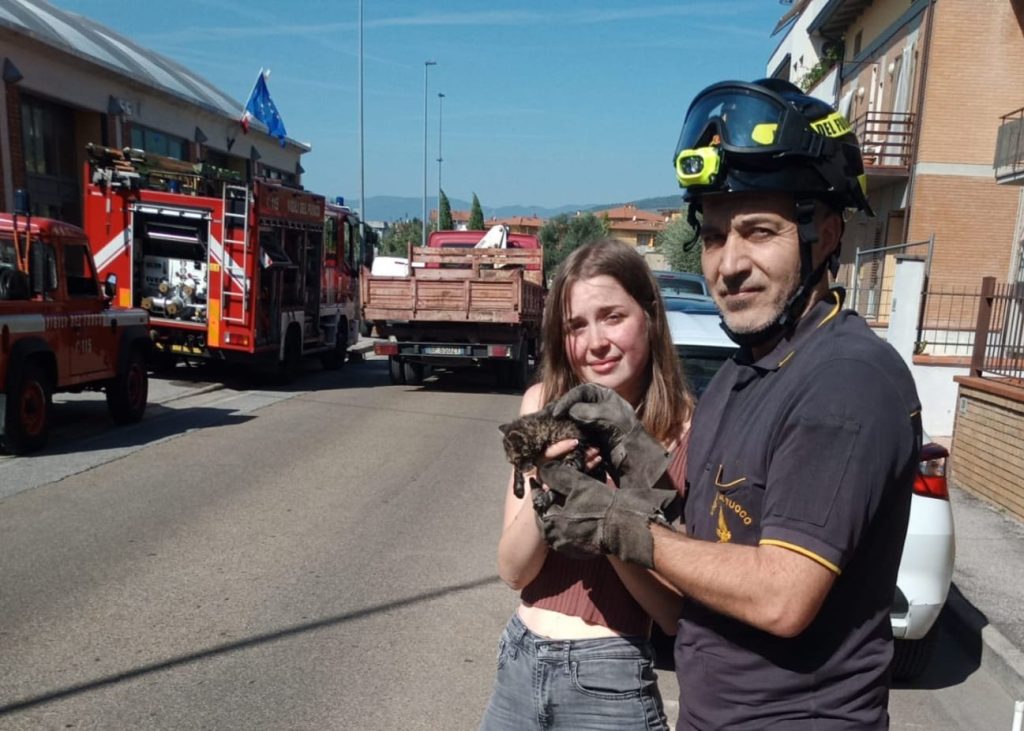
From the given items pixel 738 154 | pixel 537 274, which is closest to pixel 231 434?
pixel 537 274

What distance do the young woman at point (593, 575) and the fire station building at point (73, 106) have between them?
13703 millimetres

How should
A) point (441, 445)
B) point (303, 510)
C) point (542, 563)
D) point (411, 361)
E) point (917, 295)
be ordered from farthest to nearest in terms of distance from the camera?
1. point (411, 361)
2. point (917, 295)
3. point (441, 445)
4. point (303, 510)
5. point (542, 563)

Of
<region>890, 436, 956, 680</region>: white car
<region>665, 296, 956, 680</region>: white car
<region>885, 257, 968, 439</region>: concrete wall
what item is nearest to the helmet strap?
<region>665, 296, 956, 680</region>: white car

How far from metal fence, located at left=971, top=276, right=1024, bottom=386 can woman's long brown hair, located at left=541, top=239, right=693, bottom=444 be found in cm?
724

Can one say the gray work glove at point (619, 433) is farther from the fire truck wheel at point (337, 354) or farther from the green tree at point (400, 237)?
the green tree at point (400, 237)

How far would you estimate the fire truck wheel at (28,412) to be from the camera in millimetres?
7691

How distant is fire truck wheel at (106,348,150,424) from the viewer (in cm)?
961

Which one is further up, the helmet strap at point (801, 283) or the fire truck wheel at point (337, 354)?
the helmet strap at point (801, 283)

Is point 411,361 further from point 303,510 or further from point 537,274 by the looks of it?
point 303,510

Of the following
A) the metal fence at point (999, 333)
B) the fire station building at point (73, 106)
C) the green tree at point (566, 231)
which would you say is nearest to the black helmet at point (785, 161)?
the metal fence at point (999, 333)

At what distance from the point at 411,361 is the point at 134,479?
6.94 metres

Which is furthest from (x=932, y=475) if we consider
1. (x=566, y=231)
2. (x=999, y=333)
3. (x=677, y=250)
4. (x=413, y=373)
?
(x=566, y=231)

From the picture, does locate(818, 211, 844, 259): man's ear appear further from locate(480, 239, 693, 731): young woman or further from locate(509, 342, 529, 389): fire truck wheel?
locate(509, 342, 529, 389): fire truck wheel

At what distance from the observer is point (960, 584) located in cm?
523
